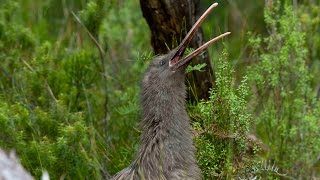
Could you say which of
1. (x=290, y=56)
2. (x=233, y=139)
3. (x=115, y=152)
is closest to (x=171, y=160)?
(x=233, y=139)

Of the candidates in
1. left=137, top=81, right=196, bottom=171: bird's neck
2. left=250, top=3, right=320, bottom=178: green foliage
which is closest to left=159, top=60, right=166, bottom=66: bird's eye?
left=137, top=81, right=196, bottom=171: bird's neck

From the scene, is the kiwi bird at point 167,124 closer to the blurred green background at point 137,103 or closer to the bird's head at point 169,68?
the bird's head at point 169,68

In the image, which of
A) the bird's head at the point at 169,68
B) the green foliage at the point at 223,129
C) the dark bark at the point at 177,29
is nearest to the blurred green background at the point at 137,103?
the green foliage at the point at 223,129

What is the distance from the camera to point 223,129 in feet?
25.3

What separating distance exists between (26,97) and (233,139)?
1989mm

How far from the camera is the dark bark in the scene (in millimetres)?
8258

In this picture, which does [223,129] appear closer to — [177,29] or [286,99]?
[177,29]

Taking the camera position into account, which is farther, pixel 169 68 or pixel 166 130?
pixel 169 68

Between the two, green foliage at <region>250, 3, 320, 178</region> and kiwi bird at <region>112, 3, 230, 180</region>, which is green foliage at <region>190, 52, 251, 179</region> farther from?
green foliage at <region>250, 3, 320, 178</region>

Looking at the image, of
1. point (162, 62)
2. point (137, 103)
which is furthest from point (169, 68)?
point (137, 103)

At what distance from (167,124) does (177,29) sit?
3.34 feet

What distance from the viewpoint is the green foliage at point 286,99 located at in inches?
341

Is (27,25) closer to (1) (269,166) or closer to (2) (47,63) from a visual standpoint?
(2) (47,63)

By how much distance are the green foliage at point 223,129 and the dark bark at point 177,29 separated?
0.50 m
